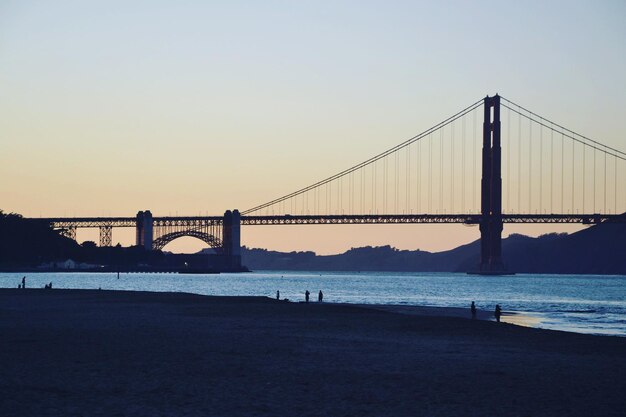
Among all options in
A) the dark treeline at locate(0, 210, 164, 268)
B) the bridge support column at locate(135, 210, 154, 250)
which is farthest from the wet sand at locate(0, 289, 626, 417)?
the bridge support column at locate(135, 210, 154, 250)

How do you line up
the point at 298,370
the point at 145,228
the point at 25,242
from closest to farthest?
1. the point at 298,370
2. the point at 25,242
3. the point at 145,228

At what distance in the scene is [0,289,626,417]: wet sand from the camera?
15.9 meters

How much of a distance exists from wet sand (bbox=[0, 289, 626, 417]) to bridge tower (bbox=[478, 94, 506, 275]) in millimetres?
132658

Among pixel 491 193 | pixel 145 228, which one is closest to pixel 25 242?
pixel 145 228

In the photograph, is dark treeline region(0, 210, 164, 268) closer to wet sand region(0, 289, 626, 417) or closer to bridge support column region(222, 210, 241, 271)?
bridge support column region(222, 210, 241, 271)

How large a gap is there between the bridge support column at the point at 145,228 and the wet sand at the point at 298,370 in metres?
161

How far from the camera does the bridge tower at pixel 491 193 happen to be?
543ft

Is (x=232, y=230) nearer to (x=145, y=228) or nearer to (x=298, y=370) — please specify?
(x=145, y=228)

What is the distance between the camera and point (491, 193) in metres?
167

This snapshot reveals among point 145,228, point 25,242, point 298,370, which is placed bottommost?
point 298,370

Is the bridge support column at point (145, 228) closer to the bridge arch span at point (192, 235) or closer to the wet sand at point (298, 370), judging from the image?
the bridge arch span at point (192, 235)

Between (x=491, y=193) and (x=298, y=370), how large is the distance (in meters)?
150

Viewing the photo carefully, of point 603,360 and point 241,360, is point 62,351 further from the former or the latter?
point 603,360

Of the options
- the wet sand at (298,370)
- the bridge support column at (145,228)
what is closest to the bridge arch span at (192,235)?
the bridge support column at (145,228)
